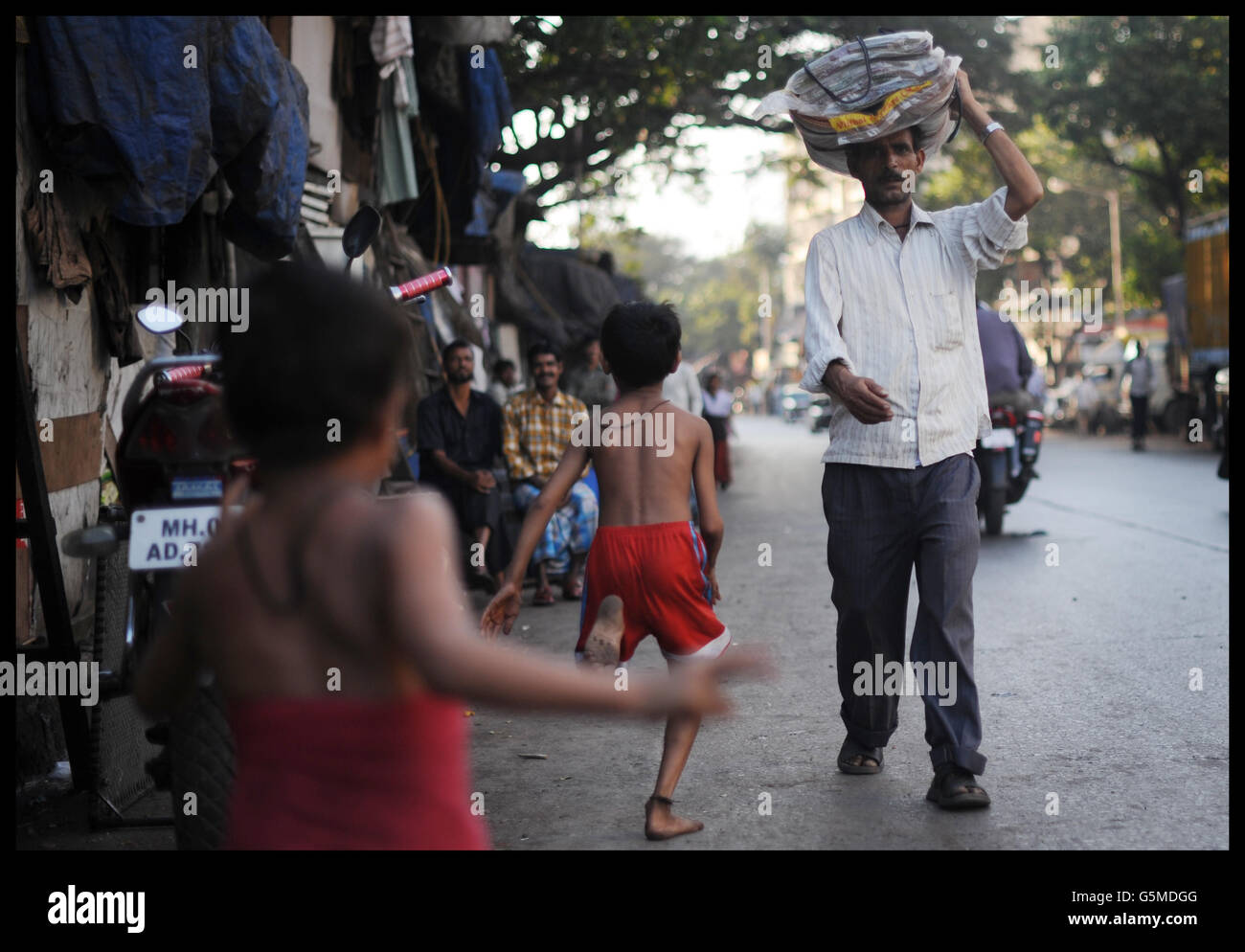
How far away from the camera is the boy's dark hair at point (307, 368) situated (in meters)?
1.84

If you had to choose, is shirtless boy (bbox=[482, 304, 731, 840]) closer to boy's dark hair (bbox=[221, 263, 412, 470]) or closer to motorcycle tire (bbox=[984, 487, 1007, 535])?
boy's dark hair (bbox=[221, 263, 412, 470])

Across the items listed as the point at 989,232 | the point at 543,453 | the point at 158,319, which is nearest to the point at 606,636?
the point at 158,319

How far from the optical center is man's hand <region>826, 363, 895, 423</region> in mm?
4105

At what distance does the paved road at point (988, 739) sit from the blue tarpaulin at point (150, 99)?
2375mm

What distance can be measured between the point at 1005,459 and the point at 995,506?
0.46 meters

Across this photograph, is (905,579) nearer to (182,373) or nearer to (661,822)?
(661,822)

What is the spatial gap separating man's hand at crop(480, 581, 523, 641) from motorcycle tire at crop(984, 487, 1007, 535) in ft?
27.0

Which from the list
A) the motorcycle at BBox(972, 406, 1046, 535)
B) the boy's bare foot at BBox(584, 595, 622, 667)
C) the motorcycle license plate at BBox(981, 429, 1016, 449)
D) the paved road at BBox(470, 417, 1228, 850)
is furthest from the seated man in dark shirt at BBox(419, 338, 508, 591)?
the boy's bare foot at BBox(584, 595, 622, 667)

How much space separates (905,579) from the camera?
4.46 meters

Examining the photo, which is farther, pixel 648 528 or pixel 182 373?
pixel 648 528
